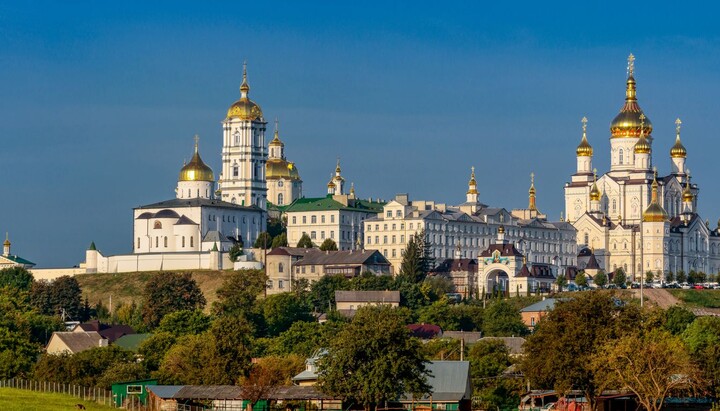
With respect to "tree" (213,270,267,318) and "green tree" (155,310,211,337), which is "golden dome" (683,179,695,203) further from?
"green tree" (155,310,211,337)

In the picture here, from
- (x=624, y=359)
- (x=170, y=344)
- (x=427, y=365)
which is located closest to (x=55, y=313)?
(x=170, y=344)

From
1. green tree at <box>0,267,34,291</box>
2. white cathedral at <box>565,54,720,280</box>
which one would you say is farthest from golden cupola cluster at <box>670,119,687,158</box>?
green tree at <box>0,267,34,291</box>

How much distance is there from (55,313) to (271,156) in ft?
138

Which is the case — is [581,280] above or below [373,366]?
above

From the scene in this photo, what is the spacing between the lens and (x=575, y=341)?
7344 cm

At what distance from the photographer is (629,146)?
159 m

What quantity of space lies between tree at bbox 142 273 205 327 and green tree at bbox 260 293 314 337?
19.7 feet

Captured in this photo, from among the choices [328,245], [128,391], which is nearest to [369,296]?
[328,245]

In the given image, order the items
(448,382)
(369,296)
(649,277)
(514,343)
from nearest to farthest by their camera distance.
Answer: (448,382)
(514,343)
(369,296)
(649,277)

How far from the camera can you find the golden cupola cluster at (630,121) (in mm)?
158250

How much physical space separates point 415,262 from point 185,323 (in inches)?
1161

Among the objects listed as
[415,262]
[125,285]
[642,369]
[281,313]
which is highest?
[415,262]

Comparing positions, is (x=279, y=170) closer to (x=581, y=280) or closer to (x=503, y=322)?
(x=581, y=280)

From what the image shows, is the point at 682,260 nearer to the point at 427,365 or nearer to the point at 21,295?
the point at 21,295
